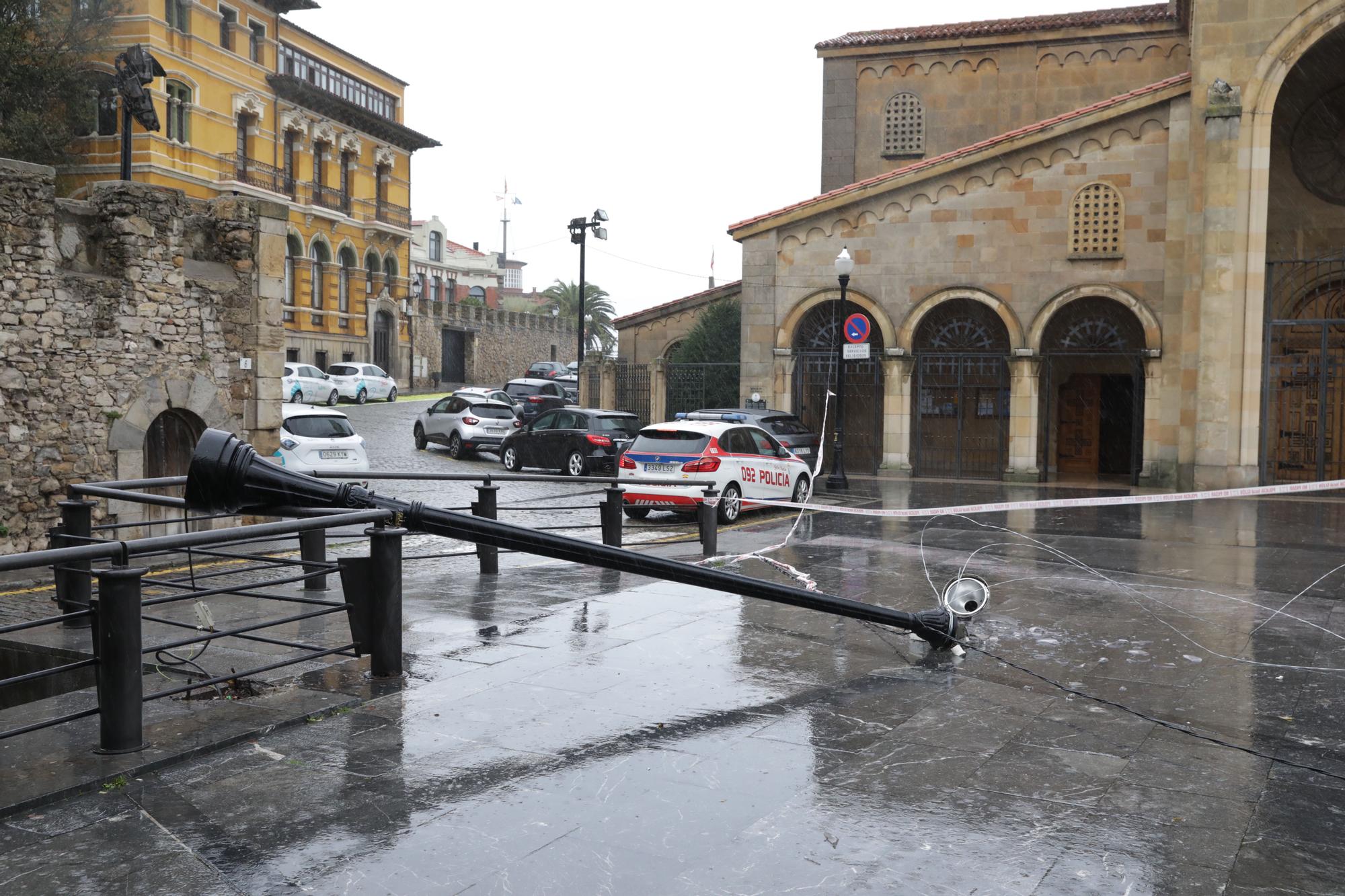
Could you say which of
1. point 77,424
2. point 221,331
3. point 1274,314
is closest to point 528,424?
point 221,331

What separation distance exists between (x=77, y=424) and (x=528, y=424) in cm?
1398

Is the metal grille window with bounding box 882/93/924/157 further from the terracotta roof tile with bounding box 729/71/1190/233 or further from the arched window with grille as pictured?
the arched window with grille

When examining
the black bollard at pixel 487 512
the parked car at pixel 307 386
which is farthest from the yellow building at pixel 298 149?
the black bollard at pixel 487 512

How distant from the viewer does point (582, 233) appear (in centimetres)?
3725

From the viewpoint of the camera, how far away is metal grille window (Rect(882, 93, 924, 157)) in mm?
32625

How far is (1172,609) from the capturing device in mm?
10500

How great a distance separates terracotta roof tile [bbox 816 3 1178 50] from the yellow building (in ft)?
86.3

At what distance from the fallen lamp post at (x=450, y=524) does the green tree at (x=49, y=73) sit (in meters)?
39.2

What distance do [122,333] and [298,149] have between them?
136 ft

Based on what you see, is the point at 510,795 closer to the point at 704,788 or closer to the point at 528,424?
the point at 704,788

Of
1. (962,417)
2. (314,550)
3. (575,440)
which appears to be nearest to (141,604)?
(314,550)

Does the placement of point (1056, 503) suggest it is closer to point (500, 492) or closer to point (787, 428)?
point (500, 492)

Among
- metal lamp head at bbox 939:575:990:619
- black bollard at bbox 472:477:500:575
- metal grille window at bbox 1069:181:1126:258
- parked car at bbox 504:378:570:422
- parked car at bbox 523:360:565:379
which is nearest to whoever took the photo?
metal lamp head at bbox 939:575:990:619

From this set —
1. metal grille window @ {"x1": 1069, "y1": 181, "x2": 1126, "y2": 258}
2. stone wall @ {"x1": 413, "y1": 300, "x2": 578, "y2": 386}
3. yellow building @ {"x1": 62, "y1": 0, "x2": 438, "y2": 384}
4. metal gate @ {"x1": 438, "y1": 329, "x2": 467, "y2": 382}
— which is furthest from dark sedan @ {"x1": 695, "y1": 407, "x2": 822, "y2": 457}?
metal gate @ {"x1": 438, "y1": 329, "x2": 467, "y2": 382}
